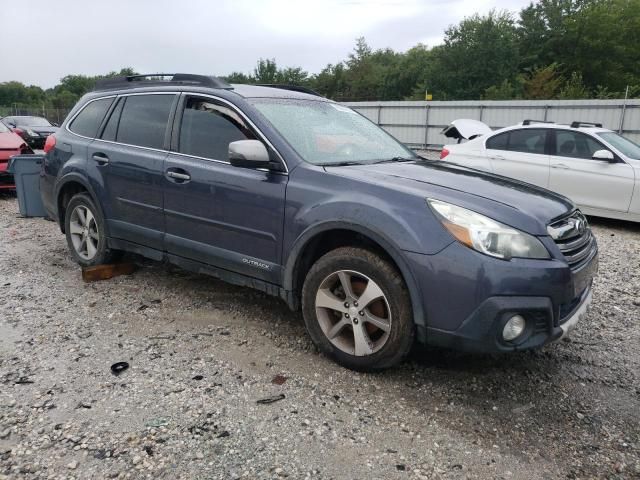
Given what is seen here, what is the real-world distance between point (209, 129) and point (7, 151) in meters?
7.21

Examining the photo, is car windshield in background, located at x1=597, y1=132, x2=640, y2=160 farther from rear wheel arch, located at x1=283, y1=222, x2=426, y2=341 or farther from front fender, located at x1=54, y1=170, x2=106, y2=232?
front fender, located at x1=54, y1=170, x2=106, y2=232

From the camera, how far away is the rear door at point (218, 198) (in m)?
3.56

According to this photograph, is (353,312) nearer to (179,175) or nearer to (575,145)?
(179,175)

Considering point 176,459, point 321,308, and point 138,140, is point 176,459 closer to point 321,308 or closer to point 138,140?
point 321,308

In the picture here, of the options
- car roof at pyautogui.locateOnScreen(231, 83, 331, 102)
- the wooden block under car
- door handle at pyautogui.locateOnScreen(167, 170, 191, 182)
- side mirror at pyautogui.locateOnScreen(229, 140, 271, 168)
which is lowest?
the wooden block under car

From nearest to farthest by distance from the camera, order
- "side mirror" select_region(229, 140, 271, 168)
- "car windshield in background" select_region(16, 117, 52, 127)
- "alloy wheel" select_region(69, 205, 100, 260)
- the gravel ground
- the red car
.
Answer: the gravel ground < "side mirror" select_region(229, 140, 271, 168) < "alloy wheel" select_region(69, 205, 100, 260) < the red car < "car windshield in background" select_region(16, 117, 52, 127)

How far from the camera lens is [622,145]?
815cm

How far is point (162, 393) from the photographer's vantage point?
3.05 meters

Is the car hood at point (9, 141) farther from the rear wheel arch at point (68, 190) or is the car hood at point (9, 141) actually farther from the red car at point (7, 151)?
the rear wheel arch at point (68, 190)

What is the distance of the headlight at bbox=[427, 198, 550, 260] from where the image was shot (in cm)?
282

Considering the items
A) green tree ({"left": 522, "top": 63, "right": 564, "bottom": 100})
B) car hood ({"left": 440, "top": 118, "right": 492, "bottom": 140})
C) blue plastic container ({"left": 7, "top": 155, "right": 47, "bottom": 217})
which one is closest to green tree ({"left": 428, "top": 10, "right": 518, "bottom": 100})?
green tree ({"left": 522, "top": 63, "right": 564, "bottom": 100})

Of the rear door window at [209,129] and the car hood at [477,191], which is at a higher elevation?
the rear door window at [209,129]

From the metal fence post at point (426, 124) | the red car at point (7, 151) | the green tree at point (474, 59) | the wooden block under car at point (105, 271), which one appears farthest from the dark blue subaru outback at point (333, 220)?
the green tree at point (474, 59)

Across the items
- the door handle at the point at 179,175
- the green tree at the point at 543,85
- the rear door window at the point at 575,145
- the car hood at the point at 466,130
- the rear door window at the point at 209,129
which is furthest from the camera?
the green tree at the point at 543,85
